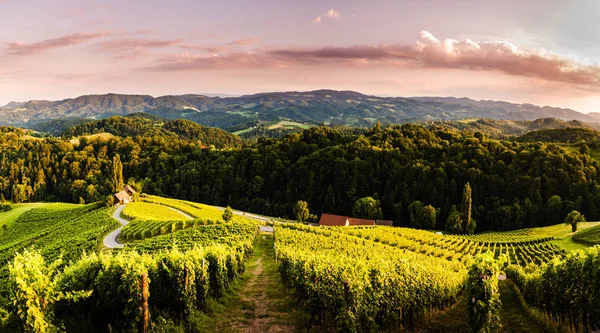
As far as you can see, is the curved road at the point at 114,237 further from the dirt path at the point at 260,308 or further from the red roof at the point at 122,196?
the dirt path at the point at 260,308

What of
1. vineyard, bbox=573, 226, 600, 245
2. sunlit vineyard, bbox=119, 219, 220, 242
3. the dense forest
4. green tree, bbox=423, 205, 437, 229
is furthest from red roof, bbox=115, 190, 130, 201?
vineyard, bbox=573, 226, 600, 245

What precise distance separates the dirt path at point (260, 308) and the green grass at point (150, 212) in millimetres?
42455

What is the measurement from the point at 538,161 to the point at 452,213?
149 ft

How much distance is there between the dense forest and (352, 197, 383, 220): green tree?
4.14m

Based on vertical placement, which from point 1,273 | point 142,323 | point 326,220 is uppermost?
point 142,323

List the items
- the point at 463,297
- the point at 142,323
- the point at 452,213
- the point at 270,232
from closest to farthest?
the point at 142,323, the point at 463,297, the point at 270,232, the point at 452,213

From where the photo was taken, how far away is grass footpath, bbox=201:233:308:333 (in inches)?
859

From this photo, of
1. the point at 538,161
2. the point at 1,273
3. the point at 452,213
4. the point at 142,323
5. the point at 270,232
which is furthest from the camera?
the point at 538,161

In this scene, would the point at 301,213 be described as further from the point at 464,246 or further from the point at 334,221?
the point at 464,246

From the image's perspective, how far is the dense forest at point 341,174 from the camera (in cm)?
11825

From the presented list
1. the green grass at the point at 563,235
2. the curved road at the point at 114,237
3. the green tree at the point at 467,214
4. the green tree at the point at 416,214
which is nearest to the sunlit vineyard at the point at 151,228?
the curved road at the point at 114,237

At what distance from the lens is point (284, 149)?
593ft

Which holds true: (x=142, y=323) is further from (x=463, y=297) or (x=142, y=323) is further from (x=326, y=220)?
(x=326, y=220)

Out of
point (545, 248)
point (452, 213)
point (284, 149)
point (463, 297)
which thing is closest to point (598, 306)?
point (463, 297)
